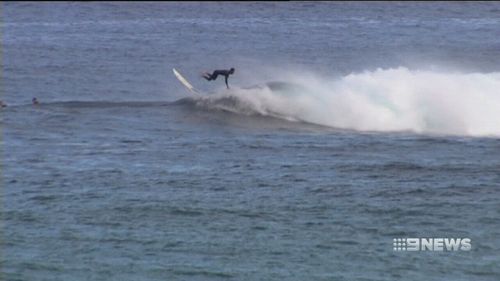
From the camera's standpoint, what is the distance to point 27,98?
65688 mm

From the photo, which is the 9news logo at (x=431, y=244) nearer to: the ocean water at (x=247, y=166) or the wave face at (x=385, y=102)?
the ocean water at (x=247, y=166)

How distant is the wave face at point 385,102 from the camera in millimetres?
55594

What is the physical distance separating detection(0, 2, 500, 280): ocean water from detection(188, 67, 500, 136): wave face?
10cm

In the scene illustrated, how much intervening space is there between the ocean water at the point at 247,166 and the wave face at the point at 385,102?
96 millimetres

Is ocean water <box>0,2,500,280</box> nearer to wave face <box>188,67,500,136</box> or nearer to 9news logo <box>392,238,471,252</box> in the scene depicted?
wave face <box>188,67,500,136</box>

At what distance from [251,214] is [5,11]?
3455 inches

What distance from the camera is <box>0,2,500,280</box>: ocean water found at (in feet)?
120

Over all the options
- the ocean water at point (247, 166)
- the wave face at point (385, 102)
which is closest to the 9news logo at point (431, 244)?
the ocean water at point (247, 166)

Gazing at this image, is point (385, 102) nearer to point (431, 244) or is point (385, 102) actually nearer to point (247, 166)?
point (247, 166)

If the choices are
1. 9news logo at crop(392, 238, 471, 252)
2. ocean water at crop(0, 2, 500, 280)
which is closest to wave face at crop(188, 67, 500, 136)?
ocean water at crop(0, 2, 500, 280)

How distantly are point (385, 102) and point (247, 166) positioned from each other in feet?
40.6

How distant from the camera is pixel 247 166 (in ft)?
157

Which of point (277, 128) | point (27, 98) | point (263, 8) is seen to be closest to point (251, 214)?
point (277, 128)

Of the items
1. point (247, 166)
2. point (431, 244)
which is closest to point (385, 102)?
point (247, 166)
